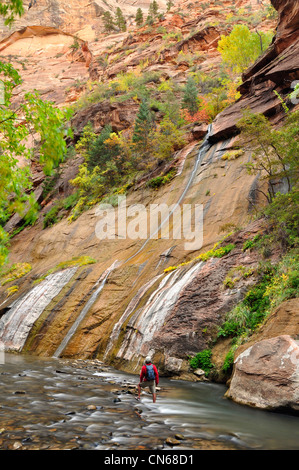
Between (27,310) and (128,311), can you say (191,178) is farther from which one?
(27,310)

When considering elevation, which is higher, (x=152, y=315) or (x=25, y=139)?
(x=25, y=139)

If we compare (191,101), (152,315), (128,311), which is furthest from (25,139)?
(191,101)

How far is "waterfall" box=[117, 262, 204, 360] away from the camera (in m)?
12.9

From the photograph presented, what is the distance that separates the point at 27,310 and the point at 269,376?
17227 mm

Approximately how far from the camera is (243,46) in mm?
39375

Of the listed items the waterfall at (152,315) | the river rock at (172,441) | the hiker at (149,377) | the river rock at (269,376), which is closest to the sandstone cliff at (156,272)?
the waterfall at (152,315)

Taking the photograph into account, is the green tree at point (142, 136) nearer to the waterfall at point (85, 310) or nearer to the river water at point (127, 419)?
the waterfall at point (85, 310)

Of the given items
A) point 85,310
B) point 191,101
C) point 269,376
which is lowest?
point 85,310

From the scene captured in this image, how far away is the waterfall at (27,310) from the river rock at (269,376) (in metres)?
14.7

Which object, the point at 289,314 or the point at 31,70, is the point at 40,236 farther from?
the point at 31,70

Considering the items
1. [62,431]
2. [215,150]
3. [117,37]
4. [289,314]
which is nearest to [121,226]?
[215,150]

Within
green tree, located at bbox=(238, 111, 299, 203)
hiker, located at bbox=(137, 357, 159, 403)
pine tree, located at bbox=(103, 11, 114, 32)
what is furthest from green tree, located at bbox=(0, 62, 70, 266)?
Result: pine tree, located at bbox=(103, 11, 114, 32)

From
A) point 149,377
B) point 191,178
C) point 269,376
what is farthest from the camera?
point 191,178

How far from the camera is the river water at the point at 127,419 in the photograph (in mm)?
5137
